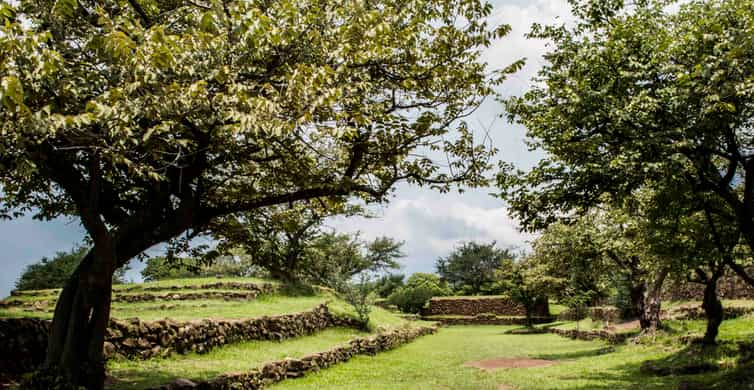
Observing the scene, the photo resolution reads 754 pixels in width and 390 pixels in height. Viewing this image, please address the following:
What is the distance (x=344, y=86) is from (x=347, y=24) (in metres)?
1.12

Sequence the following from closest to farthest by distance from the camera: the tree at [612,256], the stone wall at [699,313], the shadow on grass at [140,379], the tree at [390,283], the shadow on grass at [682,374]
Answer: the shadow on grass at [140,379]
the shadow on grass at [682,374]
the tree at [612,256]
the stone wall at [699,313]
the tree at [390,283]

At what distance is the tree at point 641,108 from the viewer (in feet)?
28.5

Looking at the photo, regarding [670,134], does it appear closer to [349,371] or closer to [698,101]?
[698,101]

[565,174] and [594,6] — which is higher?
[594,6]

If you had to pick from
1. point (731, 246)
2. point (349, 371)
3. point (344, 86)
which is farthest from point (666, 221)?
point (349, 371)

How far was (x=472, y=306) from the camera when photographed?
5172 centimetres

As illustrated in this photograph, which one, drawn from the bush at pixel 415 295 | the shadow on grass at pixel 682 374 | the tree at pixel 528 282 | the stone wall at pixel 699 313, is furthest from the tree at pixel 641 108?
the bush at pixel 415 295

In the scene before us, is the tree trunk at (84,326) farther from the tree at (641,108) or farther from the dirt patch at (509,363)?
the dirt patch at (509,363)

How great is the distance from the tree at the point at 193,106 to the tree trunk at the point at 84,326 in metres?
0.02

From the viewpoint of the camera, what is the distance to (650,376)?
13.3 metres

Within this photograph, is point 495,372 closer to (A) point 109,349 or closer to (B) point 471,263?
(A) point 109,349

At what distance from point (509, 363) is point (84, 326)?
44.6ft

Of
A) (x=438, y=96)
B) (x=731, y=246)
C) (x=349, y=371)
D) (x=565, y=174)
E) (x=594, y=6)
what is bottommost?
(x=349, y=371)

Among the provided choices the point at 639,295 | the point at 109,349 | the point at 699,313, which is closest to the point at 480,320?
the point at 639,295
